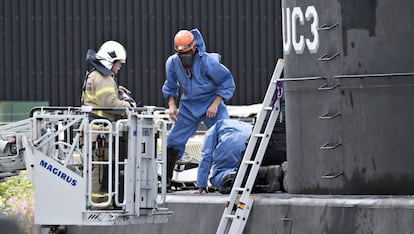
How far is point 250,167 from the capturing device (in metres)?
10.1

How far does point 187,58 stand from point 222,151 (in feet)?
4.32

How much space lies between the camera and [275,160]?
10680 millimetres

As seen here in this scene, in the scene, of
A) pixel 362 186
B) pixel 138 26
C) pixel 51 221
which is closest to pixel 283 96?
pixel 362 186

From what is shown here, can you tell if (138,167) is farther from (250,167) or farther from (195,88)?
(195,88)

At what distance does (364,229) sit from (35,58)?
2410 cm

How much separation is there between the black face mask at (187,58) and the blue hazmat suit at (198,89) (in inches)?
1.9

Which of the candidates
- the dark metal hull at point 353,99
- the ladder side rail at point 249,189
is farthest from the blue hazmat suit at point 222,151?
the dark metal hull at point 353,99

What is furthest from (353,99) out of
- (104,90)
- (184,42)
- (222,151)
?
(104,90)

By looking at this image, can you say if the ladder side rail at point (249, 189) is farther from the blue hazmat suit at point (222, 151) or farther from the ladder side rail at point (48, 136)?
the ladder side rail at point (48, 136)

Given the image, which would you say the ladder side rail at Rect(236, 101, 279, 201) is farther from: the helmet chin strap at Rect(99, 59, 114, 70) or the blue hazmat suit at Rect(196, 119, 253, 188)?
the helmet chin strap at Rect(99, 59, 114, 70)

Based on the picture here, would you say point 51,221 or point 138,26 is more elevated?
point 138,26

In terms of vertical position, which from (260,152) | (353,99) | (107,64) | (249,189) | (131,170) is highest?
(107,64)

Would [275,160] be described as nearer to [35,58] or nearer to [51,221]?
[51,221]

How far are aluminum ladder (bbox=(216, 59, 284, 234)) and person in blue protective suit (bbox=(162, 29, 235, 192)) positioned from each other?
2.17 m
